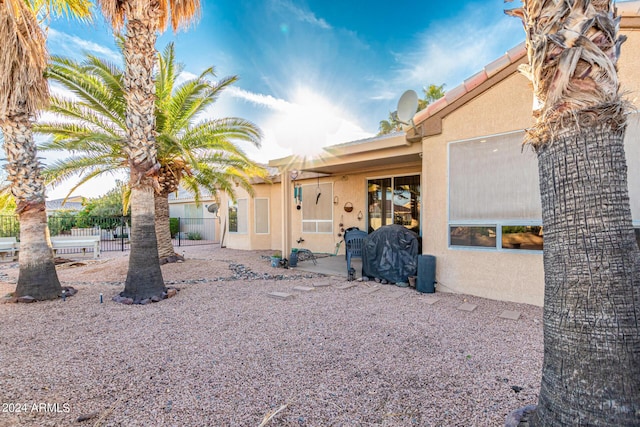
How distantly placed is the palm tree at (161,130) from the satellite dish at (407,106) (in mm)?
4594

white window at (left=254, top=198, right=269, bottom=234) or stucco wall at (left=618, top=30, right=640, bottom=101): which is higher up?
stucco wall at (left=618, top=30, right=640, bottom=101)

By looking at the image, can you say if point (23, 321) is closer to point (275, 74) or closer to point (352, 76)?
point (275, 74)

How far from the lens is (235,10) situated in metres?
8.93

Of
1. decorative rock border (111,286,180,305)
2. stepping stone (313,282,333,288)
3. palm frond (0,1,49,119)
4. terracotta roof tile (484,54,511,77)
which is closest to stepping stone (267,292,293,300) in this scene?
stepping stone (313,282,333,288)

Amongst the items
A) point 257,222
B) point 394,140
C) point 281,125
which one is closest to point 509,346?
point 394,140

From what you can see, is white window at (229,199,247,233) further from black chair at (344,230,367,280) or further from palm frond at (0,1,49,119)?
palm frond at (0,1,49,119)

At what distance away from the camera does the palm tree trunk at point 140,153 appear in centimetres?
592

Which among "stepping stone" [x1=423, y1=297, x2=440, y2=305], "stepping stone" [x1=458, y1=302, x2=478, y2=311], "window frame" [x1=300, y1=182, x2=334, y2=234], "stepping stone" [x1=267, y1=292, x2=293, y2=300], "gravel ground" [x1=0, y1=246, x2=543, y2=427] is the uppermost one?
"window frame" [x1=300, y1=182, x2=334, y2=234]

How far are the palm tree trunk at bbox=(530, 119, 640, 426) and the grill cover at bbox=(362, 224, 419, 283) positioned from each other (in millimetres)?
5283

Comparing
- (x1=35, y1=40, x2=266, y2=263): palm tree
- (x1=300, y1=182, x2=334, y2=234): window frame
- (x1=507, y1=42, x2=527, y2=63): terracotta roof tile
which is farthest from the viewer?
(x1=300, y1=182, x2=334, y2=234): window frame

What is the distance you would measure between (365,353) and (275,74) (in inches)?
398

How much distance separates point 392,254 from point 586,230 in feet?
18.4

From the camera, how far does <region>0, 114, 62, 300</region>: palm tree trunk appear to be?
5.84 meters

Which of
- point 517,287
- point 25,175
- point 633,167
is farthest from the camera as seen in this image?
point 25,175
